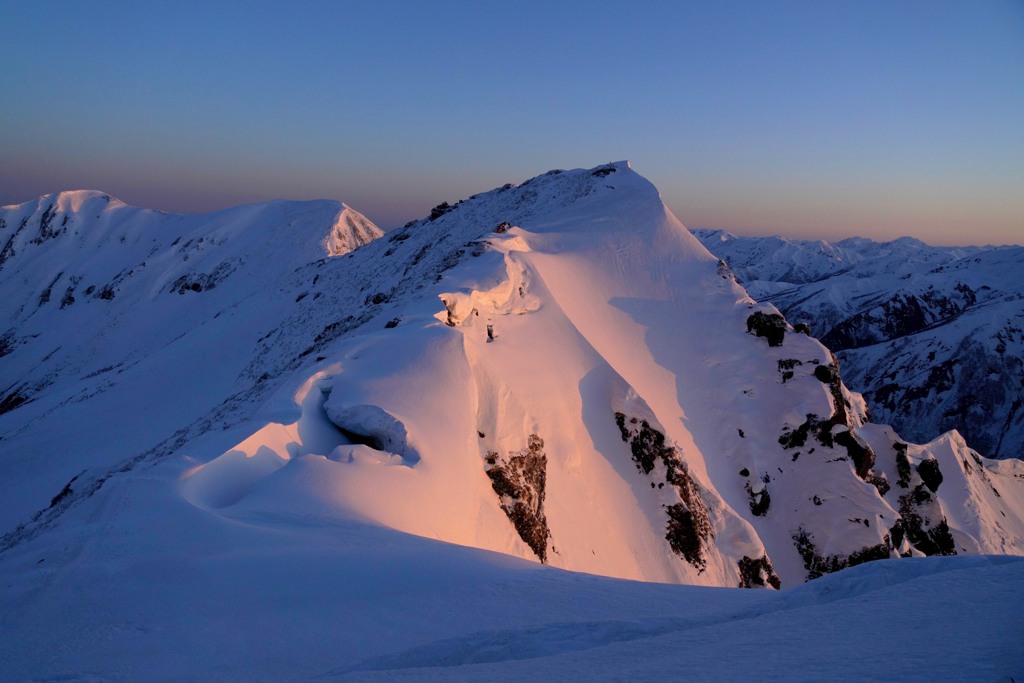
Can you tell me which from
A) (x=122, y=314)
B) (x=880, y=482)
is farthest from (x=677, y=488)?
(x=122, y=314)

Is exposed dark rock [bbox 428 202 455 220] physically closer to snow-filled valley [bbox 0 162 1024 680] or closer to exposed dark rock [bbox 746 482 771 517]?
snow-filled valley [bbox 0 162 1024 680]

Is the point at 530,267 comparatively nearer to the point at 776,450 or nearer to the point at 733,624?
the point at 776,450

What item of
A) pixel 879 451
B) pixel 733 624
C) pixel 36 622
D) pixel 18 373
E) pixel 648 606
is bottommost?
pixel 18 373

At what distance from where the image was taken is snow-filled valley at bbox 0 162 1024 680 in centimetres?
512

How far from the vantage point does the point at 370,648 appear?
5.22 metres

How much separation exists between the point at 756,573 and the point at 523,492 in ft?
36.2

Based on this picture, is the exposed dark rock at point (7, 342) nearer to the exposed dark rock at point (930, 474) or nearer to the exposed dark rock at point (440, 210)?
the exposed dark rock at point (440, 210)

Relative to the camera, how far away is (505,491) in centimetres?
1459

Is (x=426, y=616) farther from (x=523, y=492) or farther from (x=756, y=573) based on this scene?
(x=756, y=573)

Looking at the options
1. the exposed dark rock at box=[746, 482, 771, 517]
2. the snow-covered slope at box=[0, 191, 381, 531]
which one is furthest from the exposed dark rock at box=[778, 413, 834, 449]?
the snow-covered slope at box=[0, 191, 381, 531]

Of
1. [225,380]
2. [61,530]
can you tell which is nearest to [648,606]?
[61,530]

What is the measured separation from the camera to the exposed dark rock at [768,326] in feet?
96.5

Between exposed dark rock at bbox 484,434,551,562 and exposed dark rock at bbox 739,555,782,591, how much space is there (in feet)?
29.3

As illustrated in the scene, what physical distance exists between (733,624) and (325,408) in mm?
10876
